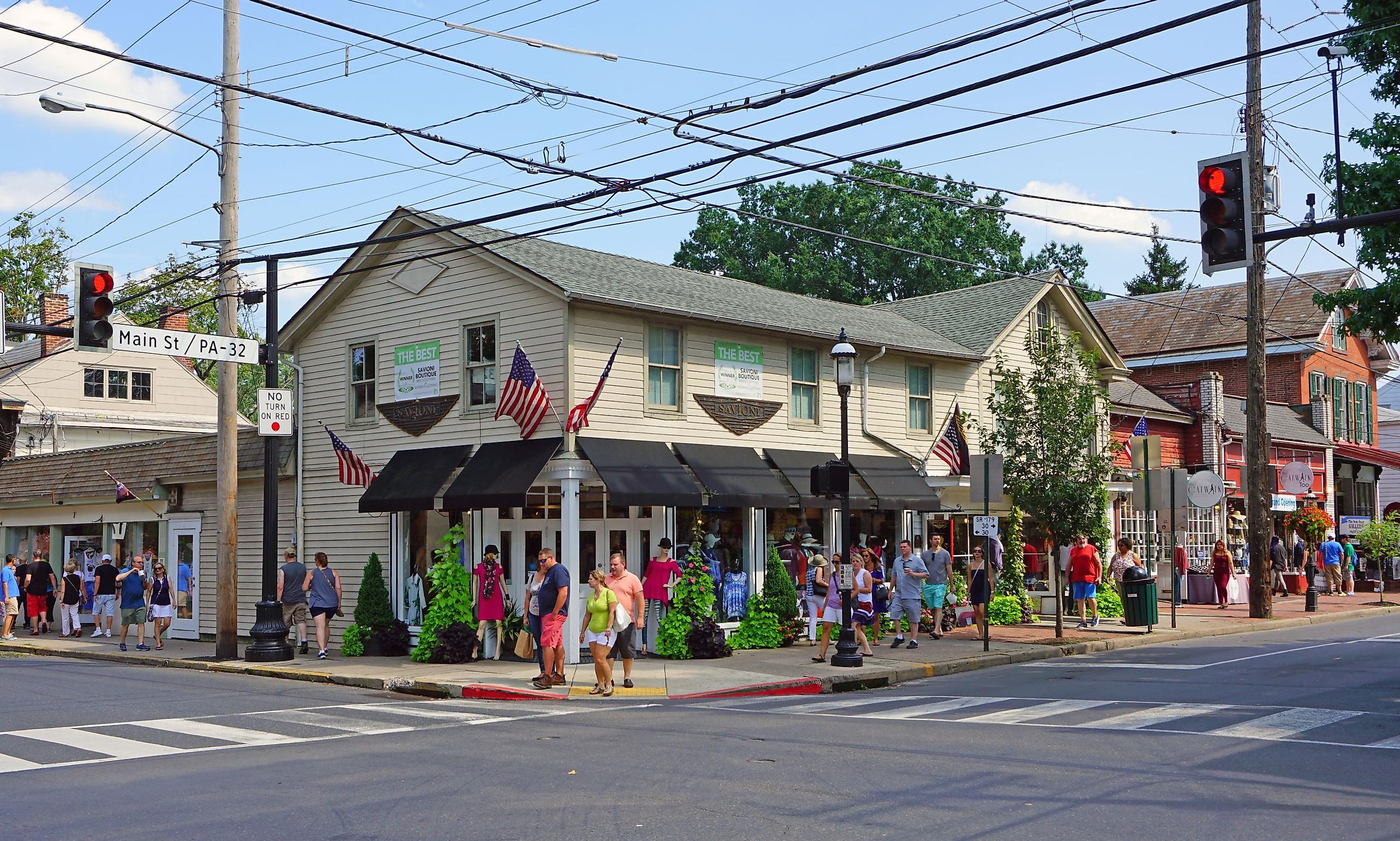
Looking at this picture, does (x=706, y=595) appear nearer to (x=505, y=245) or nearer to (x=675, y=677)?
(x=675, y=677)

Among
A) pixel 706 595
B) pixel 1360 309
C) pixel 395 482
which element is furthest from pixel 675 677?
pixel 1360 309

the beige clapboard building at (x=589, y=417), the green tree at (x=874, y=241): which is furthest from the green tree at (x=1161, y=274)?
the beige clapboard building at (x=589, y=417)

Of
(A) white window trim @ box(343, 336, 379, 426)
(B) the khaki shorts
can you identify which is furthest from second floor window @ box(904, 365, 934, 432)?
(B) the khaki shorts

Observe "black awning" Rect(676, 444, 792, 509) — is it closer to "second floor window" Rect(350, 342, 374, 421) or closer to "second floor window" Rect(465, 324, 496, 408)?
"second floor window" Rect(465, 324, 496, 408)

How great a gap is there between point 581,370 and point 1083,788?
1225 cm

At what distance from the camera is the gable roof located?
43.5 meters

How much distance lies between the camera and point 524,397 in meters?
19.2

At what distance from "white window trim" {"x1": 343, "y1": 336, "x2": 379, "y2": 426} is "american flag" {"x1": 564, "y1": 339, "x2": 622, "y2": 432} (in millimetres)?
5199

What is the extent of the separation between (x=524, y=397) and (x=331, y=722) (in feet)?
22.3

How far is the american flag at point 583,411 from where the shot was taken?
19188 millimetres

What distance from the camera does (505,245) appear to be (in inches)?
867

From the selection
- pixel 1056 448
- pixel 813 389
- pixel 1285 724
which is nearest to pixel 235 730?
pixel 1285 724

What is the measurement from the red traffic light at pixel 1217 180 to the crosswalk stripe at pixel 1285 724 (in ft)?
16.6

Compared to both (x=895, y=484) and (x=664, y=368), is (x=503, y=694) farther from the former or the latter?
(x=895, y=484)
